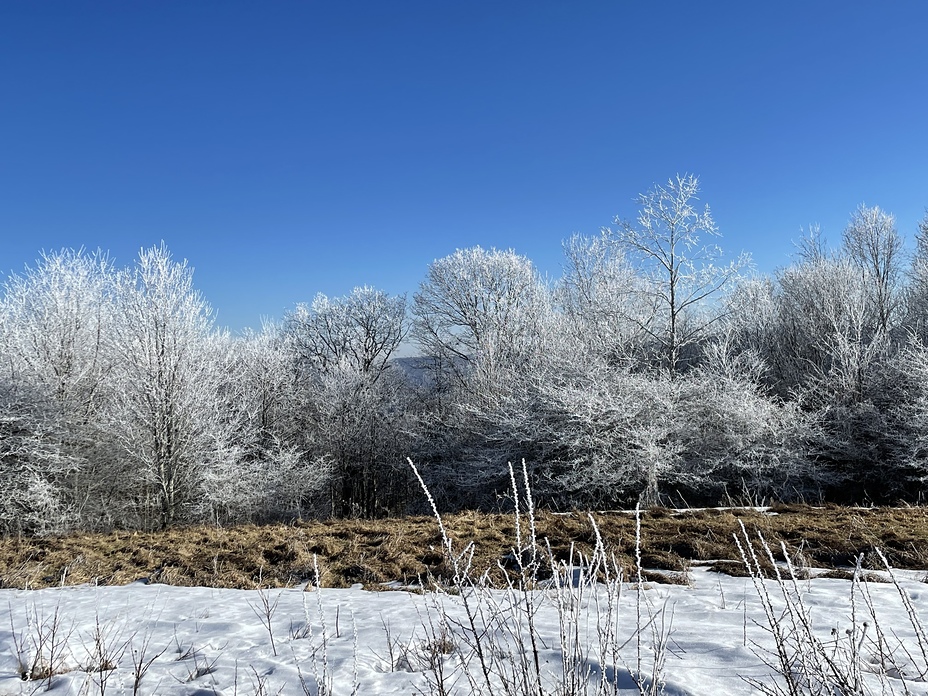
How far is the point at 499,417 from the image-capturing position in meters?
15.9

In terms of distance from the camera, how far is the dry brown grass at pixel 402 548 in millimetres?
5656

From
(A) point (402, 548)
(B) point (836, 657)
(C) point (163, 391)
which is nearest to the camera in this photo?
(B) point (836, 657)

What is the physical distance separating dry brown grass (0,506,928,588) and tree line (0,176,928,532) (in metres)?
5.08

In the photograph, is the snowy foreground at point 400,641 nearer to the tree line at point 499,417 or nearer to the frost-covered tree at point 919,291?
the tree line at point 499,417

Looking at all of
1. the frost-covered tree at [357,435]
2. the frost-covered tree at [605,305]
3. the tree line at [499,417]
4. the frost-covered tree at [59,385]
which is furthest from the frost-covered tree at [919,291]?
the frost-covered tree at [59,385]

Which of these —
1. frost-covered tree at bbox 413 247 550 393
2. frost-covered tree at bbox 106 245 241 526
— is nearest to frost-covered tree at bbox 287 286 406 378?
frost-covered tree at bbox 413 247 550 393

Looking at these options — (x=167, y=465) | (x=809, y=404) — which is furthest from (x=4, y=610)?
(x=809, y=404)

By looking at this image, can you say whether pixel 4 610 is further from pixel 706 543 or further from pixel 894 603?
pixel 894 603

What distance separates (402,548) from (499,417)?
31.5 ft

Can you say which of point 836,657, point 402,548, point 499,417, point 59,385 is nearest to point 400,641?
point 836,657

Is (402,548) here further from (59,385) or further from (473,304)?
(473,304)

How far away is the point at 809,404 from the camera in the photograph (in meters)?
15.6

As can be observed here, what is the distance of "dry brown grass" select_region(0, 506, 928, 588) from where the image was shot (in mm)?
5656

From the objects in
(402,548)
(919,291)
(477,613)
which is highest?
(919,291)
